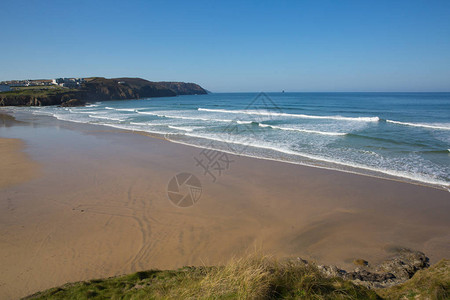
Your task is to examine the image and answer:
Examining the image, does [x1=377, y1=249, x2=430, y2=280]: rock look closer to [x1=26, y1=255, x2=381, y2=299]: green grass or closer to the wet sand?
the wet sand

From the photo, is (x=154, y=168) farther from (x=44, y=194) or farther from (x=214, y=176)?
(x=44, y=194)

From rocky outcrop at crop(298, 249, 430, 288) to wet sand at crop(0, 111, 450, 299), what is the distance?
0.34 metres

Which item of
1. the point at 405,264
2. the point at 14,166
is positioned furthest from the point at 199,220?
the point at 14,166

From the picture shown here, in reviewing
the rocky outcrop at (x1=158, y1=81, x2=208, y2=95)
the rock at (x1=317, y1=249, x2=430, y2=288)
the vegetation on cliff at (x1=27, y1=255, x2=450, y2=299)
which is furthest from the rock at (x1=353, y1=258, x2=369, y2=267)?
the rocky outcrop at (x1=158, y1=81, x2=208, y2=95)

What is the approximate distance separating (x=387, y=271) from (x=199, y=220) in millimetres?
4346

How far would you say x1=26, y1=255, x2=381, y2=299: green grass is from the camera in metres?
2.95

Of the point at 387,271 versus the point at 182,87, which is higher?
the point at 182,87

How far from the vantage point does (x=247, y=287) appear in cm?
292

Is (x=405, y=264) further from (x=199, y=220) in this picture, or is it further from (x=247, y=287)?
(x=199, y=220)

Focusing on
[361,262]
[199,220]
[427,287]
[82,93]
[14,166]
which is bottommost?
[361,262]


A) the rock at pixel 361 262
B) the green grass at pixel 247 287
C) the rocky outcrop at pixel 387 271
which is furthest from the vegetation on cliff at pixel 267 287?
the rock at pixel 361 262

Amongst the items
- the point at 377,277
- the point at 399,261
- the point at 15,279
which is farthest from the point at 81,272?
the point at 399,261

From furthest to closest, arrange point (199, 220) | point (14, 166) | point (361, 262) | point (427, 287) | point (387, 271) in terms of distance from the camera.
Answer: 1. point (14, 166)
2. point (199, 220)
3. point (361, 262)
4. point (387, 271)
5. point (427, 287)

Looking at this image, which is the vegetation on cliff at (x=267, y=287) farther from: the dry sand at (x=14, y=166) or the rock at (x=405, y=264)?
the dry sand at (x=14, y=166)
